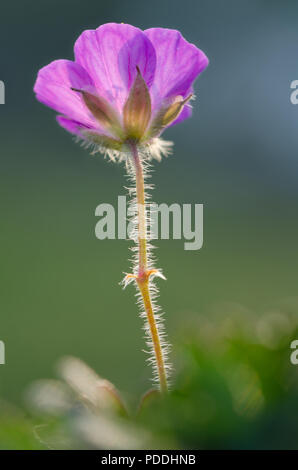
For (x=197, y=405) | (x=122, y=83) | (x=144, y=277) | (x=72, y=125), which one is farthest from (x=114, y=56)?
(x=197, y=405)

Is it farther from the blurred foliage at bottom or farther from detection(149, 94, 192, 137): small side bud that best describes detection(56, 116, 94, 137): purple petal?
the blurred foliage at bottom

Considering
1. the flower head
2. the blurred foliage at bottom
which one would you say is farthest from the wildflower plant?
the blurred foliage at bottom

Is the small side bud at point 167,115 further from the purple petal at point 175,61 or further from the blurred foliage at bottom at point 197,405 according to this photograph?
the blurred foliage at bottom at point 197,405

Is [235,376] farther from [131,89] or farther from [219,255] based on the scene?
[219,255]

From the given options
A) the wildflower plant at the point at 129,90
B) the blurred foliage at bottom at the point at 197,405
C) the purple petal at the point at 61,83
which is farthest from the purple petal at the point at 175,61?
the blurred foliage at bottom at the point at 197,405

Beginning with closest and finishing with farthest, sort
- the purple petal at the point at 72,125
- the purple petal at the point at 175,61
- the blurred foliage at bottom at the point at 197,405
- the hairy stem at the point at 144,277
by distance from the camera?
the blurred foliage at bottom at the point at 197,405 < the hairy stem at the point at 144,277 < the purple petal at the point at 175,61 < the purple petal at the point at 72,125

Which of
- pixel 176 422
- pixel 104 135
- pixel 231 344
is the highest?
pixel 104 135

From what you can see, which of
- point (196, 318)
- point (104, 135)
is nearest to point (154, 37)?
point (104, 135)

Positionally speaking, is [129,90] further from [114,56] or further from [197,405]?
[197,405]
